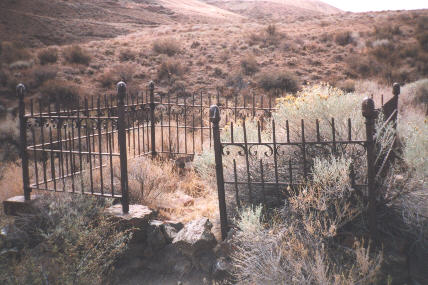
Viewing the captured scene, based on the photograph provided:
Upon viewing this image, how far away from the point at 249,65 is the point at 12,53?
12.7 meters

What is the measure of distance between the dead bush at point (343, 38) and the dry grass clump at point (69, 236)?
21.4 m

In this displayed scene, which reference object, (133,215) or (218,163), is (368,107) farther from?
(133,215)

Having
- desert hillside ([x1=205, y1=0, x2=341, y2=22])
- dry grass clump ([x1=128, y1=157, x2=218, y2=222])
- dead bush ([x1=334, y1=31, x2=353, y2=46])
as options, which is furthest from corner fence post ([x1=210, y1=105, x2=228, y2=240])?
desert hillside ([x1=205, y1=0, x2=341, y2=22])

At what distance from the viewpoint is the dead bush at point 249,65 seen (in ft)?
64.6

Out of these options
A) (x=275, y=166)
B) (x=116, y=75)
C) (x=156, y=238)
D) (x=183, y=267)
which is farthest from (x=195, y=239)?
(x=116, y=75)

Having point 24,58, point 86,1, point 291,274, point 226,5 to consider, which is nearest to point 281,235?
point 291,274

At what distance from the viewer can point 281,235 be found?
3.45 metres

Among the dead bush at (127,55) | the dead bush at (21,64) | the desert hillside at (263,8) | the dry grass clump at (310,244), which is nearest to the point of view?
the dry grass clump at (310,244)

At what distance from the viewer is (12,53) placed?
20938 millimetres

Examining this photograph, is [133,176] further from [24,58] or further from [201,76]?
[24,58]

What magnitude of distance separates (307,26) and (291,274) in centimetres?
2851

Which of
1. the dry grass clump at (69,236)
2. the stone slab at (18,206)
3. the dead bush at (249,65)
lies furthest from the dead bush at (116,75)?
the dry grass clump at (69,236)

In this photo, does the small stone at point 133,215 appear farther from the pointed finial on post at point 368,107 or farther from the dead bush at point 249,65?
the dead bush at point 249,65

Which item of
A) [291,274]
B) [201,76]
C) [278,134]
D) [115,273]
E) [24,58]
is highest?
[24,58]
